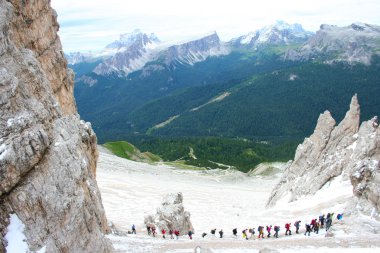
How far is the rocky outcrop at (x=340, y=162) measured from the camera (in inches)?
1917

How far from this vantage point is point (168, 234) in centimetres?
5022

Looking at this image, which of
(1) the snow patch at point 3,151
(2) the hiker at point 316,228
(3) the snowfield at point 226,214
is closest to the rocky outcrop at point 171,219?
(3) the snowfield at point 226,214

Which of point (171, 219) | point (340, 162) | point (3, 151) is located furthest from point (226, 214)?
point (3, 151)

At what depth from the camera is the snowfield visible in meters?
36.2

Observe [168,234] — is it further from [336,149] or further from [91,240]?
[336,149]

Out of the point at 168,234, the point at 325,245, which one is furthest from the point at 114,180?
the point at 325,245

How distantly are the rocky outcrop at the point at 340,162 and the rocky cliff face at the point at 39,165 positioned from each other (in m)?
32.0

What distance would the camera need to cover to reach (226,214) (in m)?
69.8

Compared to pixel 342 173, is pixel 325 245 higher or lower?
higher

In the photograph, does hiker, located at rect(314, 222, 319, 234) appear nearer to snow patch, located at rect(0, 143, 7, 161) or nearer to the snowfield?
the snowfield

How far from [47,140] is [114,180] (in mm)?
62610

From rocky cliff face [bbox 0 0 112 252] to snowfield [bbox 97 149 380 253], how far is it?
30.6 ft

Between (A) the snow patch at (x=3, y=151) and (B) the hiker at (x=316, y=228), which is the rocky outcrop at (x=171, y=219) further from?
(A) the snow patch at (x=3, y=151)

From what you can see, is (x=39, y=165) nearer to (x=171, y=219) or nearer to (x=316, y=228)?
(x=171, y=219)
